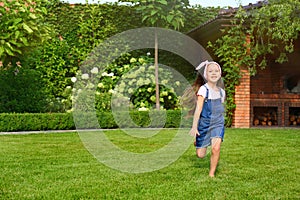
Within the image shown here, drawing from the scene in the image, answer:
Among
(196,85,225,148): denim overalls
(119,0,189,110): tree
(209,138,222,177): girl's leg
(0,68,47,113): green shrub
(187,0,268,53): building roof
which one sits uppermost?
(119,0,189,110): tree

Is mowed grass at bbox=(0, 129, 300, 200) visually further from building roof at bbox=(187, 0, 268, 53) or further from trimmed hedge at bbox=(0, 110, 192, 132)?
building roof at bbox=(187, 0, 268, 53)

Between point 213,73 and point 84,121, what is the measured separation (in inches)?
228

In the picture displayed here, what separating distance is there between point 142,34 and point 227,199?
10170 millimetres

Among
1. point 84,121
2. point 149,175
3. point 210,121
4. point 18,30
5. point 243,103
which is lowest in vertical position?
point 149,175

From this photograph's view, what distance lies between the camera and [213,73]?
16.2 ft

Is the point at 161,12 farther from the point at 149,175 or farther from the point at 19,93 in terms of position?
the point at 149,175

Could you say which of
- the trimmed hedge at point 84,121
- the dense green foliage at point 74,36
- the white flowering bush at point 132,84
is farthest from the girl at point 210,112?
the dense green foliage at point 74,36

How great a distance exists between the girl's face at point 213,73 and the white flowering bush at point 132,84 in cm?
688

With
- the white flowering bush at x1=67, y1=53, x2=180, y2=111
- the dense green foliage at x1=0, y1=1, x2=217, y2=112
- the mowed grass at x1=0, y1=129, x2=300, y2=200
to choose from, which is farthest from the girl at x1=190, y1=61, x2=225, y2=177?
the dense green foliage at x1=0, y1=1, x2=217, y2=112

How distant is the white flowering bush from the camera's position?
1217cm

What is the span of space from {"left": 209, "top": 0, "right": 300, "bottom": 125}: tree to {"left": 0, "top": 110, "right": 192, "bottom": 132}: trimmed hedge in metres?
1.40

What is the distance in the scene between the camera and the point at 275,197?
12.7ft

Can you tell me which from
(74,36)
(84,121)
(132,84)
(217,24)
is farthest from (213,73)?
(74,36)

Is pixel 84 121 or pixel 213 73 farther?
pixel 84 121
